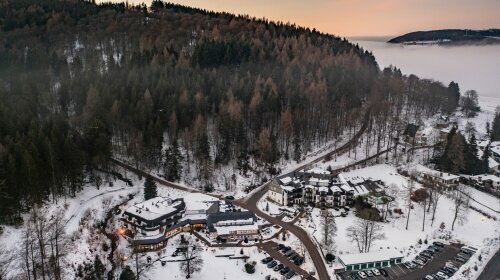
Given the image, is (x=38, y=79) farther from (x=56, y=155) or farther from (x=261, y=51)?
(x=261, y=51)

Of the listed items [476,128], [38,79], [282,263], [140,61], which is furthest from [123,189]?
[476,128]

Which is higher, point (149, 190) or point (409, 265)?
point (149, 190)

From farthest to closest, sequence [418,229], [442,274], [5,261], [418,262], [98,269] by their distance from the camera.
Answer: [418,229] → [418,262] → [442,274] → [98,269] → [5,261]

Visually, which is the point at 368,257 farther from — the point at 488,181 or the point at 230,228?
the point at 488,181

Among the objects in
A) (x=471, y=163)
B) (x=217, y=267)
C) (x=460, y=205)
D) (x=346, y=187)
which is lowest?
(x=217, y=267)

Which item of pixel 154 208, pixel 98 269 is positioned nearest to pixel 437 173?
pixel 154 208

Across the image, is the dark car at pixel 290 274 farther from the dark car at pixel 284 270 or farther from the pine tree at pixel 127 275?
the pine tree at pixel 127 275

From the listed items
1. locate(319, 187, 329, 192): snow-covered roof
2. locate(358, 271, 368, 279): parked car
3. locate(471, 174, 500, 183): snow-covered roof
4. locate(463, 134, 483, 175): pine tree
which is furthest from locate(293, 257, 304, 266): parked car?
locate(463, 134, 483, 175): pine tree
